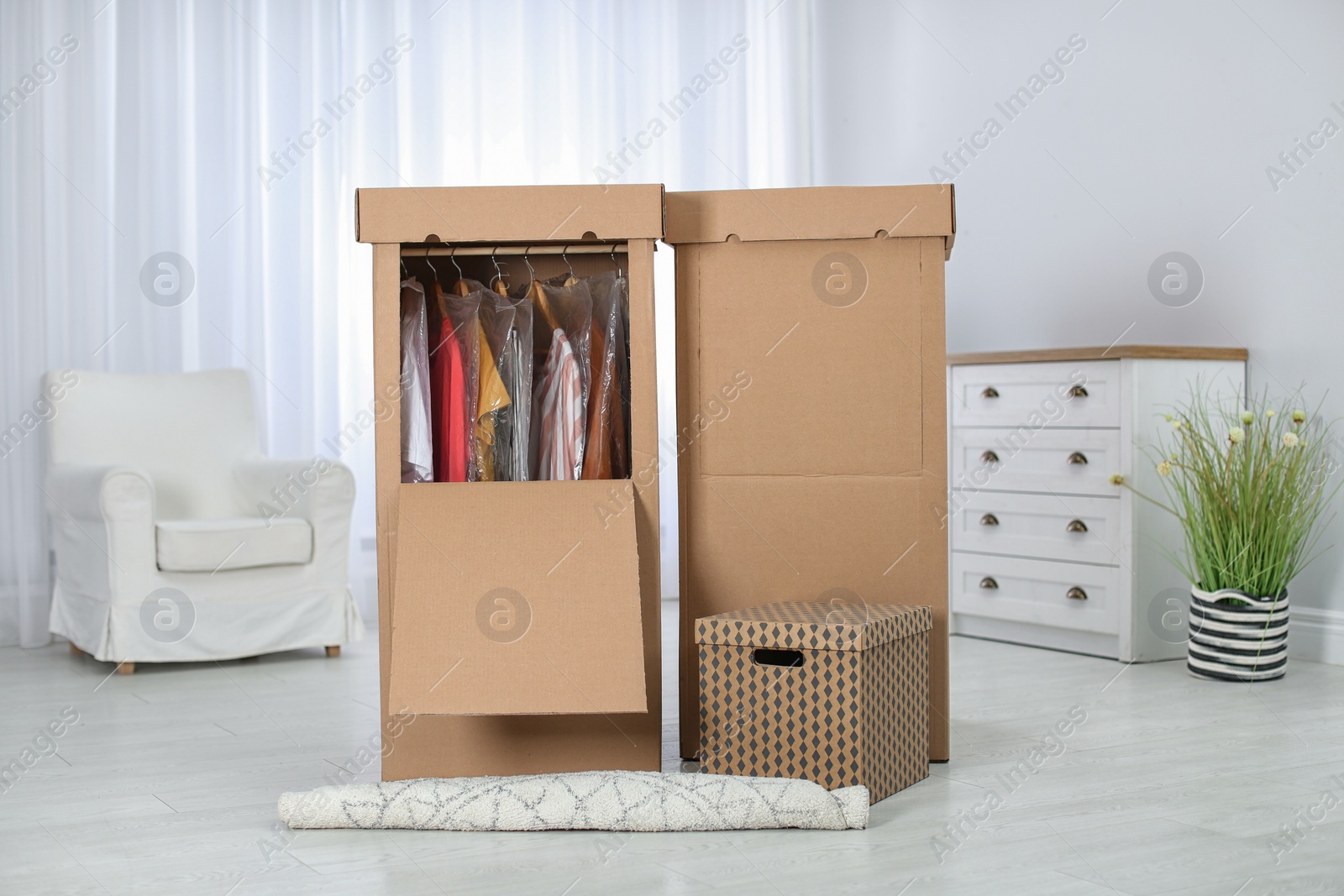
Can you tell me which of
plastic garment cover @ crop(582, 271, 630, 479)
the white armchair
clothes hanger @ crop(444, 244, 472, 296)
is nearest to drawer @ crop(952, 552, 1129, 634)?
plastic garment cover @ crop(582, 271, 630, 479)

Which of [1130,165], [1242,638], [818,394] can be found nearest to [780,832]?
[818,394]

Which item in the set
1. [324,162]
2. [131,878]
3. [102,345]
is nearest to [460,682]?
[131,878]

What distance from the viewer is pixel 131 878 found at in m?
1.70

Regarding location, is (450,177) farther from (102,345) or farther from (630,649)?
(630,649)

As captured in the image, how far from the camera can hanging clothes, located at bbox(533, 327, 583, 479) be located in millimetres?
2346

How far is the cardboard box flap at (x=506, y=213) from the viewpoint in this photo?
7.06ft

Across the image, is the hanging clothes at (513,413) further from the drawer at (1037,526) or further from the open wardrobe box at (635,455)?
the drawer at (1037,526)

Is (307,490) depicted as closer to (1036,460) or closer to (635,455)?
(635,455)

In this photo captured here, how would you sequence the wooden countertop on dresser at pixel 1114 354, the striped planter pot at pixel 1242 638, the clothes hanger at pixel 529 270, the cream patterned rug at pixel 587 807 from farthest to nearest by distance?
the wooden countertop on dresser at pixel 1114 354 → the striped planter pot at pixel 1242 638 → the clothes hanger at pixel 529 270 → the cream patterned rug at pixel 587 807

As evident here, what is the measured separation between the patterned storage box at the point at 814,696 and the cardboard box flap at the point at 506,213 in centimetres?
70

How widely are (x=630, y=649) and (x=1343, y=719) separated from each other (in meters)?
1.58

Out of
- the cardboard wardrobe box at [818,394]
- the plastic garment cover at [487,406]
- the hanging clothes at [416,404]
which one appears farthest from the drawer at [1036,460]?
the hanging clothes at [416,404]

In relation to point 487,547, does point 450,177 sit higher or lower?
higher

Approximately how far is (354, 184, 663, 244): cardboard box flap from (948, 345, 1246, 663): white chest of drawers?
157cm
